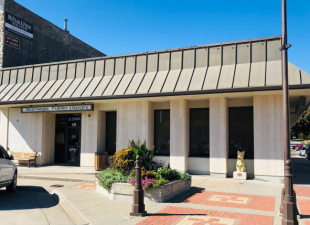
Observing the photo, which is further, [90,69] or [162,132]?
[90,69]

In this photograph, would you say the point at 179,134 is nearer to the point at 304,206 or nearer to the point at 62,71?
the point at 304,206

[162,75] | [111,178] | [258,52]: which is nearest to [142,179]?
[111,178]

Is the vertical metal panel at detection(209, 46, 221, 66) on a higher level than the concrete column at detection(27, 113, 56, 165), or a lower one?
higher

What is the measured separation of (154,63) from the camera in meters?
14.7

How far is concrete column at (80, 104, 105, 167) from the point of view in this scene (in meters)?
16.0

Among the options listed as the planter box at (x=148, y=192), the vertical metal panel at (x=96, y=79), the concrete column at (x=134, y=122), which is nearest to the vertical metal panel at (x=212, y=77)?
the concrete column at (x=134, y=122)

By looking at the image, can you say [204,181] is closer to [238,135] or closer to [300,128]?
[238,135]

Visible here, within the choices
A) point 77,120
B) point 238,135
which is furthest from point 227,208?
point 77,120

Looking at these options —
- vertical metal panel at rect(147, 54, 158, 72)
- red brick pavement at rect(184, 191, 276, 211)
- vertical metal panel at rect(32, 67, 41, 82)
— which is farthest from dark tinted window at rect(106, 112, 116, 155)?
red brick pavement at rect(184, 191, 276, 211)

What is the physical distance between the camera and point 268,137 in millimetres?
12383

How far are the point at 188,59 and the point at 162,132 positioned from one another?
402 centimetres

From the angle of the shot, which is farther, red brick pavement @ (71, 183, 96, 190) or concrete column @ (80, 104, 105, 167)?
concrete column @ (80, 104, 105, 167)

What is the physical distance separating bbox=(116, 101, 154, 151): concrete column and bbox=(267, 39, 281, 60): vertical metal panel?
616 centimetres

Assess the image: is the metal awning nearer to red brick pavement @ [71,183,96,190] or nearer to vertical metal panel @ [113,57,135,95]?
vertical metal panel @ [113,57,135,95]
